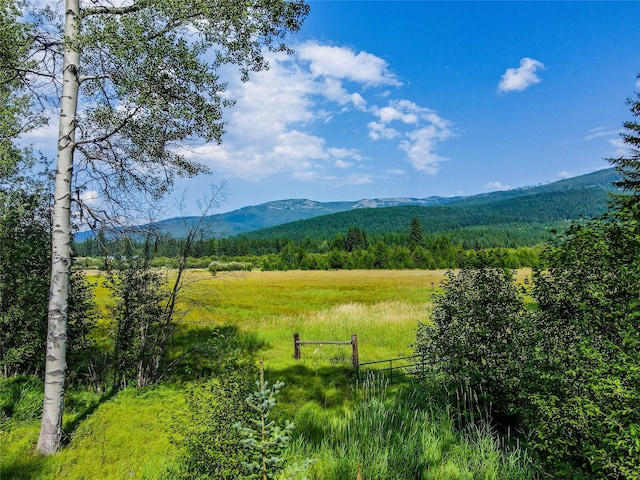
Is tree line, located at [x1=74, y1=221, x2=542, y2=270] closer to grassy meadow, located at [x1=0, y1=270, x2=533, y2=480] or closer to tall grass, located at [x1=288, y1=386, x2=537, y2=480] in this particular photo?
grassy meadow, located at [x1=0, y1=270, x2=533, y2=480]

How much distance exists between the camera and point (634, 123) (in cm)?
1862

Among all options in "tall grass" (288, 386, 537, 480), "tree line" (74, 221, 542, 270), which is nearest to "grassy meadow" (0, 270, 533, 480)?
"tall grass" (288, 386, 537, 480)

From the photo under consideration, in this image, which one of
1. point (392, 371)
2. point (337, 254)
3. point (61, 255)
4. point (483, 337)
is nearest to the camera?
point (61, 255)

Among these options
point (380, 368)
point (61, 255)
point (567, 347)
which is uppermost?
point (61, 255)

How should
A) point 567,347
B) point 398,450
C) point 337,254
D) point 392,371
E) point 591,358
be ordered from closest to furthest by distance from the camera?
1. point 591,358
2. point 567,347
3. point 398,450
4. point 392,371
5. point 337,254

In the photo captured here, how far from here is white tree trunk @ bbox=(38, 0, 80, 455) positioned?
5516mm

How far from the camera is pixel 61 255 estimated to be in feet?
18.4

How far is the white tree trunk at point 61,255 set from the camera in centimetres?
552

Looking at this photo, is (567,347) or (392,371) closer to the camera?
(567,347)

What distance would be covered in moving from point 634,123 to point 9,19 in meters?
25.6

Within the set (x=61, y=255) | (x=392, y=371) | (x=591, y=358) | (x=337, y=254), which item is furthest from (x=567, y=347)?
(x=337, y=254)

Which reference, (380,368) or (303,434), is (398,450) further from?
(380,368)

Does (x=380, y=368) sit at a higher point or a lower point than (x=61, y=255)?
lower

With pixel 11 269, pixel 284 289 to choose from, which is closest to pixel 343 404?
pixel 11 269
